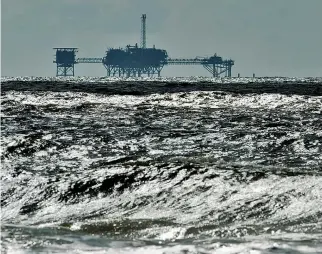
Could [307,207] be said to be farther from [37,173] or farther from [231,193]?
[37,173]

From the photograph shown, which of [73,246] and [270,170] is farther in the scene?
[270,170]

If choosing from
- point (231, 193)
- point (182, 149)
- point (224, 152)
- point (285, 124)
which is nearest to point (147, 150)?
point (182, 149)

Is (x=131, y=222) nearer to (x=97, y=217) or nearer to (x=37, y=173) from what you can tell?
(x=97, y=217)

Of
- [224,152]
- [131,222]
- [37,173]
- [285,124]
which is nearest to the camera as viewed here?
[131,222]

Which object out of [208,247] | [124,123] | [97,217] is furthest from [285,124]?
[208,247]

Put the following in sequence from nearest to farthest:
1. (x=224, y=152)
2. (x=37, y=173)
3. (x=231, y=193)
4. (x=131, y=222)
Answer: (x=131, y=222) → (x=231, y=193) → (x=37, y=173) → (x=224, y=152)

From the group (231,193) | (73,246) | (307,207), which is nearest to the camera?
(73,246)
